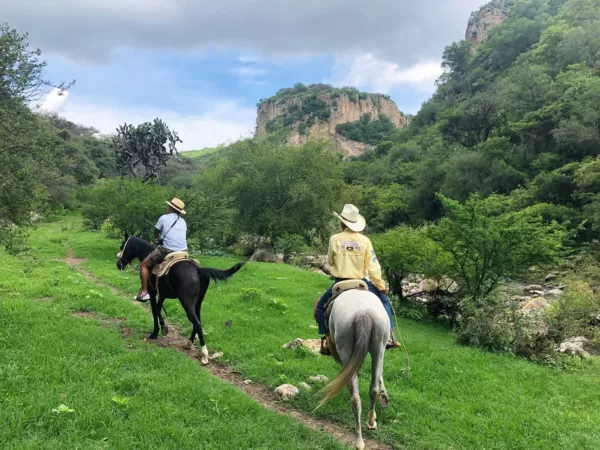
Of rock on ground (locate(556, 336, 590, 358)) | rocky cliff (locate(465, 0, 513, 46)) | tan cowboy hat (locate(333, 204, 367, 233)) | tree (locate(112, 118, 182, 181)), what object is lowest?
rock on ground (locate(556, 336, 590, 358))

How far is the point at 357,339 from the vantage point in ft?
16.2

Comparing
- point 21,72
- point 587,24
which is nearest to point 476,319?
point 21,72

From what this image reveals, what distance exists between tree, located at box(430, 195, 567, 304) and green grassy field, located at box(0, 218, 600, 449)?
165 inches

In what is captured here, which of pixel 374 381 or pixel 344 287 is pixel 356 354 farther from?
pixel 344 287

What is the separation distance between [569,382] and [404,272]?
859 cm

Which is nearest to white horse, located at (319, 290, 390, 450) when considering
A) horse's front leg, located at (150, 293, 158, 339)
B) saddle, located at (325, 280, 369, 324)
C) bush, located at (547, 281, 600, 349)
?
saddle, located at (325, 280, 369, 324)

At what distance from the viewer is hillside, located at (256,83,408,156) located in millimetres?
150625

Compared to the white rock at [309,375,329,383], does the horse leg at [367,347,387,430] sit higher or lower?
higher

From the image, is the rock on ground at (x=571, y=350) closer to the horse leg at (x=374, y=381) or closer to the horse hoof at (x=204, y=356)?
the horse leg at (x=374, y=381)

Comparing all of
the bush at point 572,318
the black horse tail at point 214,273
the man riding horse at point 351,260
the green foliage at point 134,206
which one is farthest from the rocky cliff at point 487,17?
the man riding horse at point 351,260

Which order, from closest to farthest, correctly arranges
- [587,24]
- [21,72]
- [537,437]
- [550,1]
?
[537,437] → [21,72] → [587,24] → [550,1]

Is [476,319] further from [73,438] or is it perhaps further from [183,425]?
[73,438]

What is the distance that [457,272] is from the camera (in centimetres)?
1389

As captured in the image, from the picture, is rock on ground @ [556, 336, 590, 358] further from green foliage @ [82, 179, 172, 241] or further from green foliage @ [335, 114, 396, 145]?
green foliage @ [335, 114, 396, 145]
